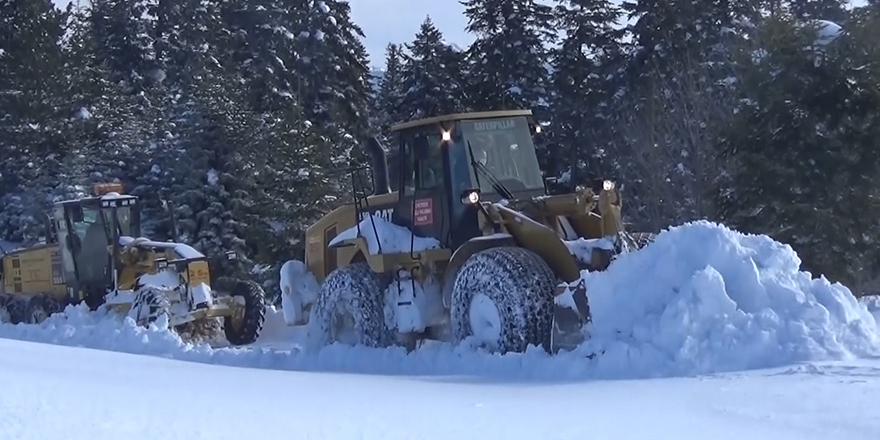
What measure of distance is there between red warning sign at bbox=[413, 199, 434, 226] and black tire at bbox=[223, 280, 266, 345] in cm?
562

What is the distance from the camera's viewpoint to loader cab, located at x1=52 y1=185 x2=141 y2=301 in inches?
758

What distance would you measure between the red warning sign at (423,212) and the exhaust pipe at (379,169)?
57.6 inches

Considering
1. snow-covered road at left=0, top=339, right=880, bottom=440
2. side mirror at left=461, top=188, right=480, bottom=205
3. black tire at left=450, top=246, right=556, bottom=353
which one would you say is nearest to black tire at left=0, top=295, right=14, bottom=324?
snow-covered road at left=0, top=339, right=880, bottom=440

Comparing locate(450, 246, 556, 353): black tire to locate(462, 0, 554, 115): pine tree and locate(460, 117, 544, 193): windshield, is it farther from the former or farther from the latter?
locate(462, 0, 554, 115): pine tree

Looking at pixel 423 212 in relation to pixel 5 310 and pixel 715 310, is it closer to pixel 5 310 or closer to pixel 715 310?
pixel 715 310

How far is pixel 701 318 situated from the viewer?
984 cm

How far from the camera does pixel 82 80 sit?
34844 millimetres

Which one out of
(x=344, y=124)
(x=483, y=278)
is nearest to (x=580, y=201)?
(x=483, y=278)

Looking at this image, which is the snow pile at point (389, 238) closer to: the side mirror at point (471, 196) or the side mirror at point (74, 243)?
the side mirror at point (471, 196)

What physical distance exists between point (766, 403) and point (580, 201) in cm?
454

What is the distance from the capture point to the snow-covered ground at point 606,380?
6816 mm

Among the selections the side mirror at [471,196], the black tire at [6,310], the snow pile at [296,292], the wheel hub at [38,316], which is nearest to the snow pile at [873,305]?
the side mirror at [471,196]

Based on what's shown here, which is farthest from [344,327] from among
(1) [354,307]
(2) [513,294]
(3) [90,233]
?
(3) [90,233]

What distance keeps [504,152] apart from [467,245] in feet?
4.76
